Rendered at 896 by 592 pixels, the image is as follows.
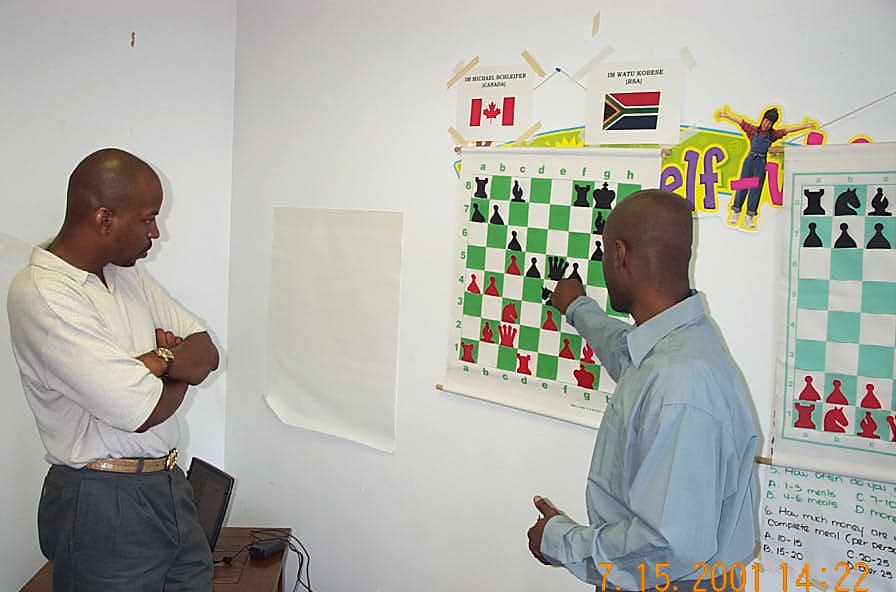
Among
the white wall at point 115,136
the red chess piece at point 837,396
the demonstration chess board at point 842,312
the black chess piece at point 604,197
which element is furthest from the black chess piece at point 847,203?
the white wall at point 115,136

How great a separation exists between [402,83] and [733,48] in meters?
1.09

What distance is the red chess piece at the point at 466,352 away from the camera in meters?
2.49

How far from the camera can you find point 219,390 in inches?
128

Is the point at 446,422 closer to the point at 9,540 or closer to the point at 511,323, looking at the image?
the point at 511,323

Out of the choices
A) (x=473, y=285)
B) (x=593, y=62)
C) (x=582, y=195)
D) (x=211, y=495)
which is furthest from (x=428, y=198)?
(x=211, y=495)

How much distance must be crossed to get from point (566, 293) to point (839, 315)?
0.70 meters

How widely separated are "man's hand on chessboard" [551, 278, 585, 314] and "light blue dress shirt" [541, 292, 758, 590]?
476 mm

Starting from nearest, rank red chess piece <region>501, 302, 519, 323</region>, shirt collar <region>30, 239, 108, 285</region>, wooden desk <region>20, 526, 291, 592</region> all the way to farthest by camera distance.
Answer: shirt collar <region>30, 239, 108, 285</region> < red chess piece <region>501, 302, 519, 323</region> < wooden desk <region>20, 526, 291, 592</region>

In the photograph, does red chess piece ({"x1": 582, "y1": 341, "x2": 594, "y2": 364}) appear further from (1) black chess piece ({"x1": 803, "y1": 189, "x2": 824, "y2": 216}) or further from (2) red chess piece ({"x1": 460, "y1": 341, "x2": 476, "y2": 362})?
(1) black chess piece ({"x1": 803, "y1": 189, "x2": 824, "y2": 216})

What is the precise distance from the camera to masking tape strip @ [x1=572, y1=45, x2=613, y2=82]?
217 centimetres

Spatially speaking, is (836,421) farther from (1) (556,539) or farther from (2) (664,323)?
(1) (556,539)

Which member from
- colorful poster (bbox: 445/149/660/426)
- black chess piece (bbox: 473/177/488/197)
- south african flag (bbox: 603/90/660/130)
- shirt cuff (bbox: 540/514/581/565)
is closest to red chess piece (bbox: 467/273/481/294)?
colorful poster (bbox: 445/149/660/426)

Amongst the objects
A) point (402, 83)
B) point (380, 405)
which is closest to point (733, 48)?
point (402, 83)

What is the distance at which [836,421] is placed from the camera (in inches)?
74.5
